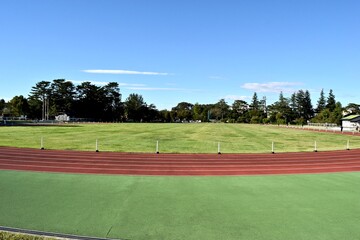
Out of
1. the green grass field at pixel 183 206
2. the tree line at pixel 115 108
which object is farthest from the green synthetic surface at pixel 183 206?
the tree line at pixel 115 108

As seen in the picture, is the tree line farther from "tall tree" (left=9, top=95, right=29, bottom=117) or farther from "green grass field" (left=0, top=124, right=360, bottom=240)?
"green grass field" (left=0, top=124, right=360, bottom=240)

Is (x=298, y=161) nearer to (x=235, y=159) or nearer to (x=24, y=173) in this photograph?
(x=235, y=159)

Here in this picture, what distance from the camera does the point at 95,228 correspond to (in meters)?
7.23

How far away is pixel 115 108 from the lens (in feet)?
442

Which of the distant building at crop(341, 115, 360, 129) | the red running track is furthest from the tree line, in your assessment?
the red running track

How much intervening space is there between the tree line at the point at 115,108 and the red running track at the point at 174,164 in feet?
260

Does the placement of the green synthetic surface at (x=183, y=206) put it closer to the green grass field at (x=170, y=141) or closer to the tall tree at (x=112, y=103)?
the green grass field at (x=170, y=141)

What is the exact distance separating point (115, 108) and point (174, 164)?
122 metres

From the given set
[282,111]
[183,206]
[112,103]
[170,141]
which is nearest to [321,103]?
[282,111]

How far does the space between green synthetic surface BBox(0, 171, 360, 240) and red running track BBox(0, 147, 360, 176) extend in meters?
1.47

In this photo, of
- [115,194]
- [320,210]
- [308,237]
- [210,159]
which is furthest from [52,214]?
[210,159]

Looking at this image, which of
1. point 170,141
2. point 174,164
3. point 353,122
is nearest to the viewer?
point 174,164

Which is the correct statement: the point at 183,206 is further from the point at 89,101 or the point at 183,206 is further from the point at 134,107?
the point at 134,107

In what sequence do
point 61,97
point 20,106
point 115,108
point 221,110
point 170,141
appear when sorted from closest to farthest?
point 170,141, point 20,106, point 61,97, point 115,108, point 221,110
